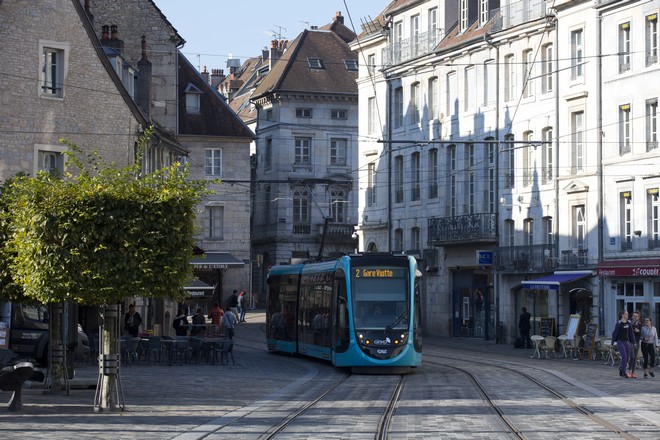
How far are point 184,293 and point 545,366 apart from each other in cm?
1788

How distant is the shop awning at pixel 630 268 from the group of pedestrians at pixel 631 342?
9938mm

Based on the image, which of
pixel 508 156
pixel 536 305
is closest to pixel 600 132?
pixel 536 305

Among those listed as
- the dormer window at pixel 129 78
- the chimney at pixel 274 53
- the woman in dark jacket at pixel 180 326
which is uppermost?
the chimney at pixel 274 53

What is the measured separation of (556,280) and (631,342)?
16384 millimetres

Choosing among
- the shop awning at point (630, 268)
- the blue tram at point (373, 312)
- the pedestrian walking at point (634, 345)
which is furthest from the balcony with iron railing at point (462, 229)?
the pedestrian walking at point (634, 345)

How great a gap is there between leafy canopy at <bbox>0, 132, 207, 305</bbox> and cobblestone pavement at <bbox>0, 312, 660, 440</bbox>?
1970mm

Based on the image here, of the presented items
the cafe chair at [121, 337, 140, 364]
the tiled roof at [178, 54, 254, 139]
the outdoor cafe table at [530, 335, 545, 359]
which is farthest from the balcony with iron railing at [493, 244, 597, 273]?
the tiled roof at [178, 54, 254, 139]

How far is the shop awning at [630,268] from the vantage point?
4453 centimetres

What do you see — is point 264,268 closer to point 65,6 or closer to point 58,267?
point 65,6

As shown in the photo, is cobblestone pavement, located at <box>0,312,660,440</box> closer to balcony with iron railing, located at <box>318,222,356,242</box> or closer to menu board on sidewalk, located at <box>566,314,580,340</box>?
menu board on sidewalk, located at <box>566,314,580,340</box>

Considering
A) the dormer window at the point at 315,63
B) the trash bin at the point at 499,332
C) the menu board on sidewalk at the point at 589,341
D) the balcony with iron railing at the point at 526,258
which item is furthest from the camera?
the dormer window at the point at 315,63

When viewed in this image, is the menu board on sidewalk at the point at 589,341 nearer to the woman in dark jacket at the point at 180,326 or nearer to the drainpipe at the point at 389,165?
the woman in dark jacket at the point at 180,326

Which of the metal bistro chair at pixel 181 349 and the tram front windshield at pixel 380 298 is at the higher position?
the tram front windshield at pixel 380 298

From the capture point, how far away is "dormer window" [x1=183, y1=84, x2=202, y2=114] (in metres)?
70.1
